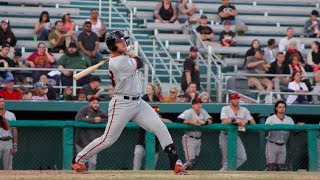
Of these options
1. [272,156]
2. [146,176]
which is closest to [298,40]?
[272,156]

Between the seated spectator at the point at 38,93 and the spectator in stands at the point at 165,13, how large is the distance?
4.13 metres

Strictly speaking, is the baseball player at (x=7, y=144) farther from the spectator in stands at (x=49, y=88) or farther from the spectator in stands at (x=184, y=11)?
the spectator in stands at (x=184, y=11)

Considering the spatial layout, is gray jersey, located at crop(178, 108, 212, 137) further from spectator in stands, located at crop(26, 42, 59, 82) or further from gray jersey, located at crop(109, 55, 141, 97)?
gray jersey, located at crop(109, 55, 141, 97)

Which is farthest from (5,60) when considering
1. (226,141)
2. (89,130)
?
(226,141)

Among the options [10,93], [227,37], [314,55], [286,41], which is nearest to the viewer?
[10,93]

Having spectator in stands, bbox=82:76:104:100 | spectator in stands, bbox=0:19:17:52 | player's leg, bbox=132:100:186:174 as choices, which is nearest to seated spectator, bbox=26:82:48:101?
spectator in stands, bbox=82:76:104:100

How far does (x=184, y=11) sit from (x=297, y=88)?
363cm

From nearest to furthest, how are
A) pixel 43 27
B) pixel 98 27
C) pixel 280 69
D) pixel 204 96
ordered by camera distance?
pixel 204 96, pixel 280 69, pixel 43 27, pixel 98 27

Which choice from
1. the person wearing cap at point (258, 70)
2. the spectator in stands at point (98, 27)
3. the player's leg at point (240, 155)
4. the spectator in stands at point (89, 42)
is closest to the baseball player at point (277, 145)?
the player's leg at point (240, 155)

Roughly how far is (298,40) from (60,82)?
18.2 ft

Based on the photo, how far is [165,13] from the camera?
20438 mm

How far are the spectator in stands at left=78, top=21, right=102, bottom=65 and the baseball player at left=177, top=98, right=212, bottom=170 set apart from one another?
2.98m

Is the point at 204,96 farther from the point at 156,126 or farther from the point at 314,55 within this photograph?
the point at 156,126

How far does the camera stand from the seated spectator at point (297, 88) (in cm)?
1802
